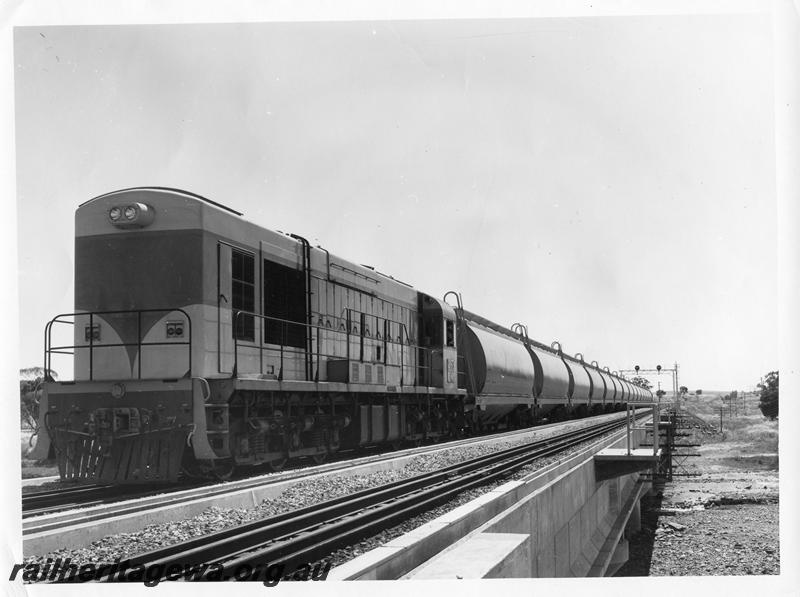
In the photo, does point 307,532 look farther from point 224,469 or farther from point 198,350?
point 198,350

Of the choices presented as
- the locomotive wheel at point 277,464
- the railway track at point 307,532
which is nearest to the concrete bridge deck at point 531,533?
the railway track at point 307,532

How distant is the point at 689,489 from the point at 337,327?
15923 mm

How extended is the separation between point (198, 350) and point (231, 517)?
2635 millimetres

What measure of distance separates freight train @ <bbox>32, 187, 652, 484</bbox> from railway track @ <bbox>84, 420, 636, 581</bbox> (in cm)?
206

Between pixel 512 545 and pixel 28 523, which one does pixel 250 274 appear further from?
pixel 512 545

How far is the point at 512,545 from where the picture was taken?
6.04m

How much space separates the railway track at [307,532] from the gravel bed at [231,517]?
255mm

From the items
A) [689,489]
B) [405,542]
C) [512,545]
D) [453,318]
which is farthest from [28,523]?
[689,489]

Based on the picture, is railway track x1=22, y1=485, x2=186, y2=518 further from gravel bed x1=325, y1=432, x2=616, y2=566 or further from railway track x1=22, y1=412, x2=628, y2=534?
gravel bed x1=325, y1=432, x2=616, y2=566

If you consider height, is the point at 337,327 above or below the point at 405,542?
above

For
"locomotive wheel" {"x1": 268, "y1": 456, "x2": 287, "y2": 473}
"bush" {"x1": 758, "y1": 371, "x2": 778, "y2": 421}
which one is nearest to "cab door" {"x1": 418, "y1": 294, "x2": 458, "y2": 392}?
"locomotive wheel" {"x1": 268, "y1": 456, "x2": 287, "y2": 473}

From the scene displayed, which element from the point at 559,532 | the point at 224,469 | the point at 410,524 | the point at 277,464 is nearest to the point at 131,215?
the point at 224,469

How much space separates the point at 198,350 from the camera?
376 inches

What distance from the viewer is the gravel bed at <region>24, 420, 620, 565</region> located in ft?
19.8
